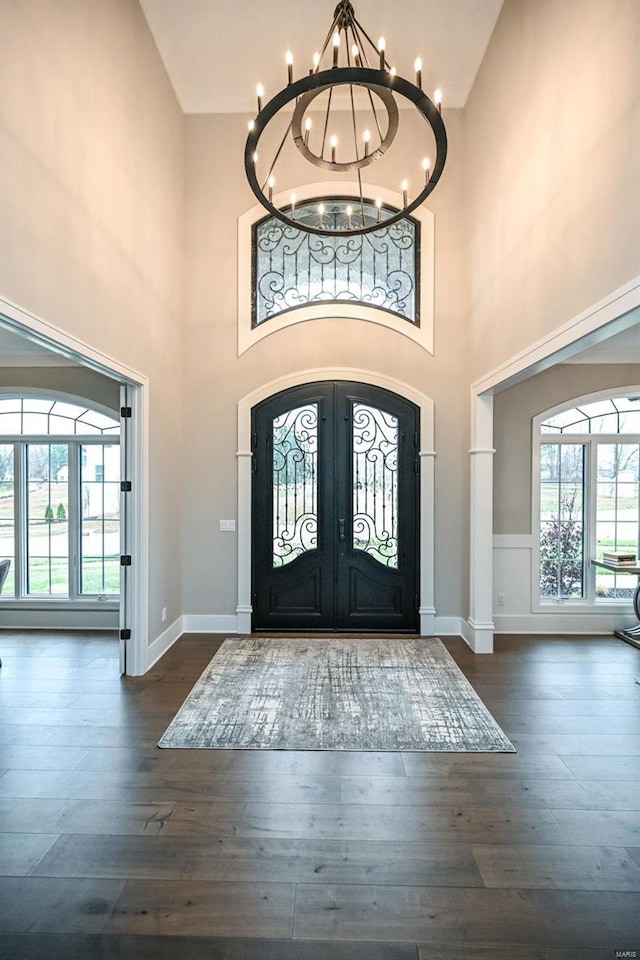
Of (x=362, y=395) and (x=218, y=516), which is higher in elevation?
(x=362, y=395)

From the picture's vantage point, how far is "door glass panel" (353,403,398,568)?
16.8ft

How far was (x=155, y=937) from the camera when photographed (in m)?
1.75

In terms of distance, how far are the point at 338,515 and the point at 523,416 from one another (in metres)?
Result: 2.24

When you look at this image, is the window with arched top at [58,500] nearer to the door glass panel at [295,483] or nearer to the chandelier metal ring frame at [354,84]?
the door glass panel at [295,483]

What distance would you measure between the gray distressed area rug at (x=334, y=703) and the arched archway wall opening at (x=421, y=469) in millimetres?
482

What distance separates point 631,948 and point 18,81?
449cm

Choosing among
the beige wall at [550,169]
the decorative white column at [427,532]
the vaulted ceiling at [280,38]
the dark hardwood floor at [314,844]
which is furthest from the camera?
the decorative white column at [427,532]

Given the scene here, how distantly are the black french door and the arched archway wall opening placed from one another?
7 centimetres

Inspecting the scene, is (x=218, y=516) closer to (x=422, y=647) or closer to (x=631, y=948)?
(x=422, y=647)

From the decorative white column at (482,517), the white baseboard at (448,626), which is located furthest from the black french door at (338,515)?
the decorative white column at (482,517)

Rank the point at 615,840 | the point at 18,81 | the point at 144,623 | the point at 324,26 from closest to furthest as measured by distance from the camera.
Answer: the point at 615,840
the point at 18,81
the point at 144,623
the point at 324,26

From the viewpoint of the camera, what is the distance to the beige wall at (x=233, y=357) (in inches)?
201

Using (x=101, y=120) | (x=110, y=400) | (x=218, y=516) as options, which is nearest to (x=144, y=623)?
(x=218, y=516)

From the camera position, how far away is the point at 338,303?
5137 mm
